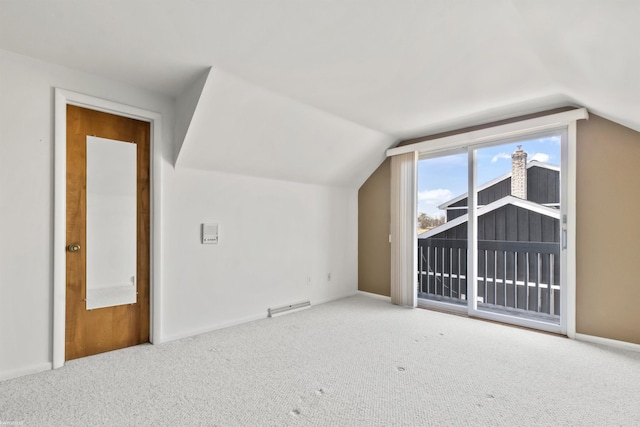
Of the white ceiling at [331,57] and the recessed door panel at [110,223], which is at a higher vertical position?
the white ceiling at [331,57]

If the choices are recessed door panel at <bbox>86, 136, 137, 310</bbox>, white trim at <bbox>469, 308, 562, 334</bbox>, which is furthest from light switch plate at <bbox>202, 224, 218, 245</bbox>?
white trim at <bbox>469, 308, 562, 334</bbox>

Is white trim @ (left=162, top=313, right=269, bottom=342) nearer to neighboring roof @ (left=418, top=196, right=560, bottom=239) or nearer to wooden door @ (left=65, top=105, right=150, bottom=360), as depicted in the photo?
wooden door @ (left=65, top=105, right=150, bottom=360)

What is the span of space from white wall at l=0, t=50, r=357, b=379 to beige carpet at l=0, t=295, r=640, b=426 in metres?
0.38

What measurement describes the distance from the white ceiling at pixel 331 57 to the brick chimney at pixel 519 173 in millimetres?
578

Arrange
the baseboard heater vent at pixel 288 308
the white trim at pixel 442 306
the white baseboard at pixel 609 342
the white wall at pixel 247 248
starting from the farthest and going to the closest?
1. the white trim at pixel 442 306
2. the baseboard heater vent at pixel 288 308
3. the white wall at pixel 247 248
4. the white baseboard at pixel 609 342

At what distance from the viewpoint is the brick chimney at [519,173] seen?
3.70 metres

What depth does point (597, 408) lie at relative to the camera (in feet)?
6.37

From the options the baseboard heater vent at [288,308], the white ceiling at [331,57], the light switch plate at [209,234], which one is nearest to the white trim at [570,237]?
the white ceiling at [331,57]

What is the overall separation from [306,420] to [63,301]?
217 centimetres

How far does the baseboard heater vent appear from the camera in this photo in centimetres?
386

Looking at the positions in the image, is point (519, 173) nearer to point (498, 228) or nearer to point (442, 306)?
point (498, 228)

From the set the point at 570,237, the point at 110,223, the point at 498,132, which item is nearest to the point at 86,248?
the point at 110,223

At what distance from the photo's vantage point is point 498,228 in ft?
13.4

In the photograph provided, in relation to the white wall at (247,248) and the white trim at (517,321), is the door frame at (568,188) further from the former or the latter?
the white wall at (247,248)
